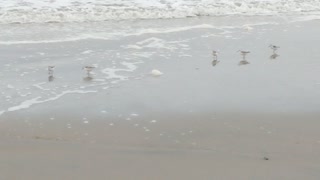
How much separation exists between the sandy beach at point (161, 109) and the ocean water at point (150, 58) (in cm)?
2

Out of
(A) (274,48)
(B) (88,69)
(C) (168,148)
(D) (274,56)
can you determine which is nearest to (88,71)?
(B) (88,69)

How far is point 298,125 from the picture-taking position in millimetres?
4422

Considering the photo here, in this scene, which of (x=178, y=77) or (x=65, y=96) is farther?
(x=178, y=77)

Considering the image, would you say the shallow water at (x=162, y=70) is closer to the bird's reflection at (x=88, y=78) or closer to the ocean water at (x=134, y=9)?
the bird's reflection at (x=88, y=78)

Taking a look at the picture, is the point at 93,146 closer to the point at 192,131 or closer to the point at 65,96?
the point at 192,131

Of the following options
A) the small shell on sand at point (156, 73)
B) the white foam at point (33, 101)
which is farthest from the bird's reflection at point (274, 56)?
the white foam at point (33, 101)

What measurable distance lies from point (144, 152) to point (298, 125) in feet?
5.05

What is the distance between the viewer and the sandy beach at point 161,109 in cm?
355

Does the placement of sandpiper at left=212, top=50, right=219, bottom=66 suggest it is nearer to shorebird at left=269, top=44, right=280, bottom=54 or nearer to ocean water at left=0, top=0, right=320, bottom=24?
shorebird at left=269, top=44, right=280, bottom=54

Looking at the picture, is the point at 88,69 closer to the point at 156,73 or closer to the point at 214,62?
the point at 156,73

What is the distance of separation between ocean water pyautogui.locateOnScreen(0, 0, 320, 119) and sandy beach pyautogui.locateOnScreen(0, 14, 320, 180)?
0.9 inches

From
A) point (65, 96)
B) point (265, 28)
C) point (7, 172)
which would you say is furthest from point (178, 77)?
point (265, 28)

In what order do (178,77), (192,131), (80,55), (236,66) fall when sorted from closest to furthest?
(192,131) < (178,77) < (236,66) < (80,55)

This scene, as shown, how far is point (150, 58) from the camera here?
7.10 metres
